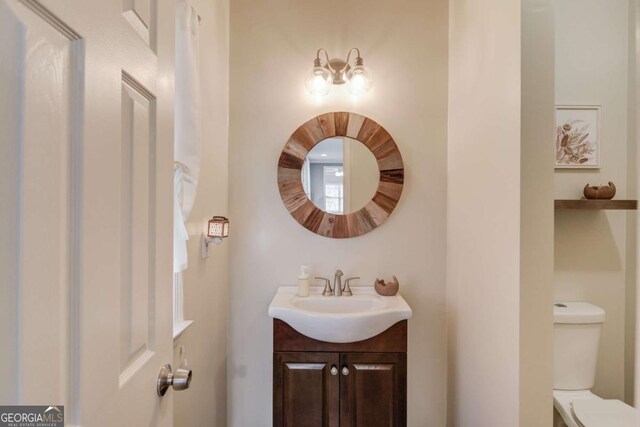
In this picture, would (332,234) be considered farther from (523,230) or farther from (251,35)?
(251,35)

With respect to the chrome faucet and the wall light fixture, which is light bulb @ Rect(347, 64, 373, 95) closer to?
the wall light fixture

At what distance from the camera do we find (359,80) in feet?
6.17

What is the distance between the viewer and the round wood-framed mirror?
192cm

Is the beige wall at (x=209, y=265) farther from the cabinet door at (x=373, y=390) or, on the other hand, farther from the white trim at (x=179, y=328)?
the cabinet door at (x=373, y=390)

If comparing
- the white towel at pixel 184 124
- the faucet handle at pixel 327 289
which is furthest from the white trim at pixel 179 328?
the faucet handle at pixel 327 289

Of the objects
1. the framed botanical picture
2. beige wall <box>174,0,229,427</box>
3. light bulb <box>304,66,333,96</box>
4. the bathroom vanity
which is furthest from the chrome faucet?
the framed botanical picture

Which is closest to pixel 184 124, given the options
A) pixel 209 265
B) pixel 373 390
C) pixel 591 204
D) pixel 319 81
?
pixel 209 265

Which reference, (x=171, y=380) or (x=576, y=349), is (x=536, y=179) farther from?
(x=171, y=380)

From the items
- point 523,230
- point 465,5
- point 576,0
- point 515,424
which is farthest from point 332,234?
point 576,0

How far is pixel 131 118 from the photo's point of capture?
23.7 inches

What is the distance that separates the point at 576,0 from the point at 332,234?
1924 mm

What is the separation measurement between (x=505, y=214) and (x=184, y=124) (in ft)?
4.19

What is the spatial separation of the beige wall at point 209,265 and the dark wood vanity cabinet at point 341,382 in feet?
1.17

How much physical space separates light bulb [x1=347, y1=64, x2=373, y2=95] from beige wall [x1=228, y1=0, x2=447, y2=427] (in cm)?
5
